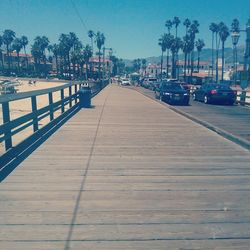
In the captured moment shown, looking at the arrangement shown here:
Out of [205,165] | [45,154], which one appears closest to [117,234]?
[205,165]

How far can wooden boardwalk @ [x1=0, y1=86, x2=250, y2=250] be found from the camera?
11.1 ft

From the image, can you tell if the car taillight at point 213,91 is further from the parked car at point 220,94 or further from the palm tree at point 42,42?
the palm tree at point 42,42

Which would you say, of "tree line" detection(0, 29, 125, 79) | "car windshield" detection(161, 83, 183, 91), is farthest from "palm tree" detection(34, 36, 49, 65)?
"car windshield" detection(161, 83, 183, 91)

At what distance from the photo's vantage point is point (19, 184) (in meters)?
4.90

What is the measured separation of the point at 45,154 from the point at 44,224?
3.28 metres

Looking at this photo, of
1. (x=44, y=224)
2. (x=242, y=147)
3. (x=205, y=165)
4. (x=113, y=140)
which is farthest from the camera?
(x=113, y=140)

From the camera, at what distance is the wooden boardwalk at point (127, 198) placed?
11.1ft

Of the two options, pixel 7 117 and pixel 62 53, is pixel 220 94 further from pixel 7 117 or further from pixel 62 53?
pixel 62 53

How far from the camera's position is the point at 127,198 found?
441 centimetres

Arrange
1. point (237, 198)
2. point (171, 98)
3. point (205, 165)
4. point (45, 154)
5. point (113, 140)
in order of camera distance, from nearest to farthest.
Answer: point (237, 198) < point (205, 165) < point (45, 154) < point (113, 140) < point (171, 98)

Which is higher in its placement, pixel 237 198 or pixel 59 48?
pixel 59 48

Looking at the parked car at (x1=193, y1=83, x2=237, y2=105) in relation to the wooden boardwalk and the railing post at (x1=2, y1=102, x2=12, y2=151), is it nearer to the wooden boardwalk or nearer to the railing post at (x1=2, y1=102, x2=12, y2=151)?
the wooden boardwalk

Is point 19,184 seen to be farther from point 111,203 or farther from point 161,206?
point 161,206

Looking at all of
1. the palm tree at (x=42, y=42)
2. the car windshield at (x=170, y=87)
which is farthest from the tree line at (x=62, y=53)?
the car windshield at (x=170, y=87)
